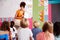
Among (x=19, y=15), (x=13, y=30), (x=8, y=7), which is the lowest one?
(x=13, y=30)

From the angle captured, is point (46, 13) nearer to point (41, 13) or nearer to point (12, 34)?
point (41, 13)

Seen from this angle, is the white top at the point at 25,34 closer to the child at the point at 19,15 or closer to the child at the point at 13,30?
the child at the point at 13,30

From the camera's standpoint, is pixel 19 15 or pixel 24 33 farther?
pixel 19 15

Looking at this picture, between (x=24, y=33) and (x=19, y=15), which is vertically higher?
(x=19, y=15)

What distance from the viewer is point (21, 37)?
3.99 metres

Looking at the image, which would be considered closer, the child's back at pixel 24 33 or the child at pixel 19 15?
the child's back at pixel 24 33

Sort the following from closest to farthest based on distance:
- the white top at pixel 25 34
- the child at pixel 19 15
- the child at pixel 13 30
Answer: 1. the white top at pixel 25 34
2. the child at pixel 13 30
3. the child at pixel 19 15

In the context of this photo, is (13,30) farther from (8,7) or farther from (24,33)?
(24,33)

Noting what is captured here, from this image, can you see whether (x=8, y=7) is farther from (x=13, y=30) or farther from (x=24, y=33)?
(x=24, y=33)

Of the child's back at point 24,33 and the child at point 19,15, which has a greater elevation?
the child at point 19,15

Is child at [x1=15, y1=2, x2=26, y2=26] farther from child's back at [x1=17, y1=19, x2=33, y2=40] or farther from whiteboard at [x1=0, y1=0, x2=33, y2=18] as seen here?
child's back at [x1=17, y1=19, x2=33, y2=40]

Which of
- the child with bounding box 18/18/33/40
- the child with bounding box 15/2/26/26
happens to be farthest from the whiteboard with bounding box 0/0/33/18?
the child with bounding box 18/18/33/40

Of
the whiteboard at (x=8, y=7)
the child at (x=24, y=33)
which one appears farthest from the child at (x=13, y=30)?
the child at (x=24, y=33)

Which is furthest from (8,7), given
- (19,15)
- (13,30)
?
(13,30)
